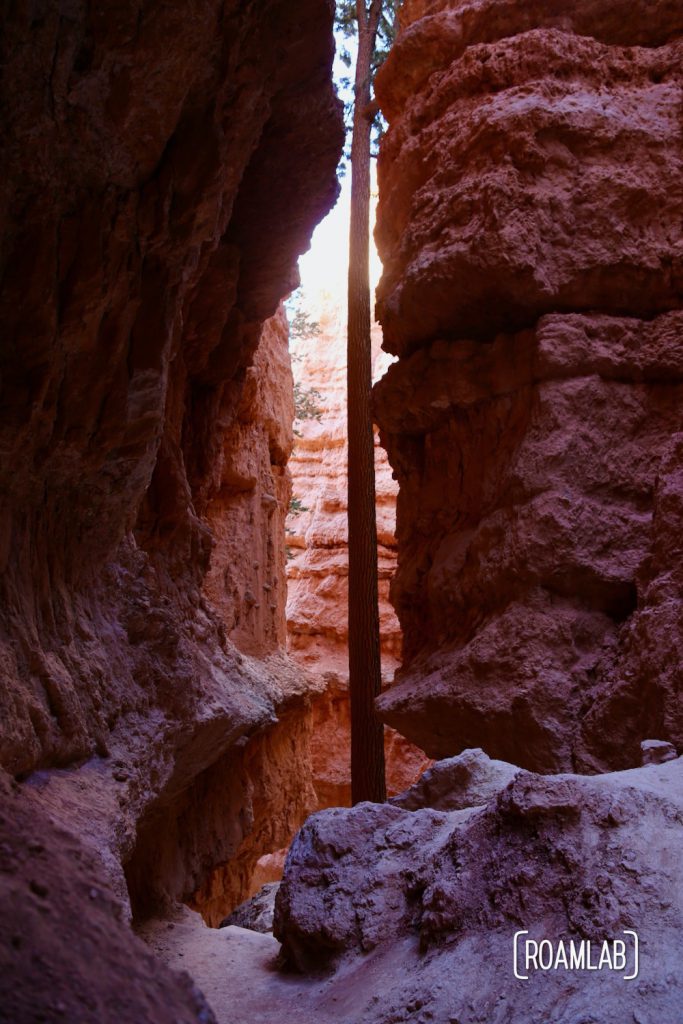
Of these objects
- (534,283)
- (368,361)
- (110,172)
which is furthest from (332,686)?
(110,172)

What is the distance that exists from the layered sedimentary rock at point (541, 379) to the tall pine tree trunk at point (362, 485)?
0.94m

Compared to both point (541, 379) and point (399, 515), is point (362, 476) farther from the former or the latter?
point (541, 379)

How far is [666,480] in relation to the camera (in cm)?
570

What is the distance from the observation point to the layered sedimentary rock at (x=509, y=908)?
257 cm

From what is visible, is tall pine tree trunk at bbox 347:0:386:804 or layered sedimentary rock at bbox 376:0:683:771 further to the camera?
tall pine tree trunk at bbox 347:0:386:804

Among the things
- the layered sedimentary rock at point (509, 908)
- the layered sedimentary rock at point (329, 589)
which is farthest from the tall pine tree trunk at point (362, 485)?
the layered sedimentary rock at point (329, 589)

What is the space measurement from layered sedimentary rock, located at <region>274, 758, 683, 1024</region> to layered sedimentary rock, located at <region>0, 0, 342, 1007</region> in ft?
3.02

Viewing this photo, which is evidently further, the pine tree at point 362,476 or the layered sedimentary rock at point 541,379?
the pine tree at point 362,476

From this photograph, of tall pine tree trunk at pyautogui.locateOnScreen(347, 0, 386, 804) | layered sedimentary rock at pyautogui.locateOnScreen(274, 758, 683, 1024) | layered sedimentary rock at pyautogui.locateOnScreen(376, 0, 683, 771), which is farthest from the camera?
tall pine tree trunk at pyautogui.locateOnScreen(347, 0, 386, 804)

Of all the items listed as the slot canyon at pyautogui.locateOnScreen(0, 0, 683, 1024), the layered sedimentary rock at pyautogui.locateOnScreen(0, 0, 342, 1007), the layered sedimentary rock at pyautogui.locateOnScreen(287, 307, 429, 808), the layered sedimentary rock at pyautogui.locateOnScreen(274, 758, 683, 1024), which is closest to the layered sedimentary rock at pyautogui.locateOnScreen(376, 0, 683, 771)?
the slot canyon at pyautogui.locateOnScreen(0, 0, 683, 1024)

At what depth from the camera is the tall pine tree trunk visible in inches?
335

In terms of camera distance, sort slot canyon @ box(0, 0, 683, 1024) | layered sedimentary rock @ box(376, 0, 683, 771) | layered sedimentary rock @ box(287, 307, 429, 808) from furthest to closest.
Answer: layered sedimentary rock @ box(287, 307, 429, 808) < layered sedimentary rock @ box(376, 0, 683, 771) < slot canyon @ box(0, 0, 683, 1024)

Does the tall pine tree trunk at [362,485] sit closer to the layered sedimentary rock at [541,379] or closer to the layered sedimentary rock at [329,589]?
the layered sedimentary rock at [541,379]

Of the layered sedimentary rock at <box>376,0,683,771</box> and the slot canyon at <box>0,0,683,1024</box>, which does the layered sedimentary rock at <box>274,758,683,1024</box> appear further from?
the layered sedimentary rock at <box>376,0,683,771</box>
